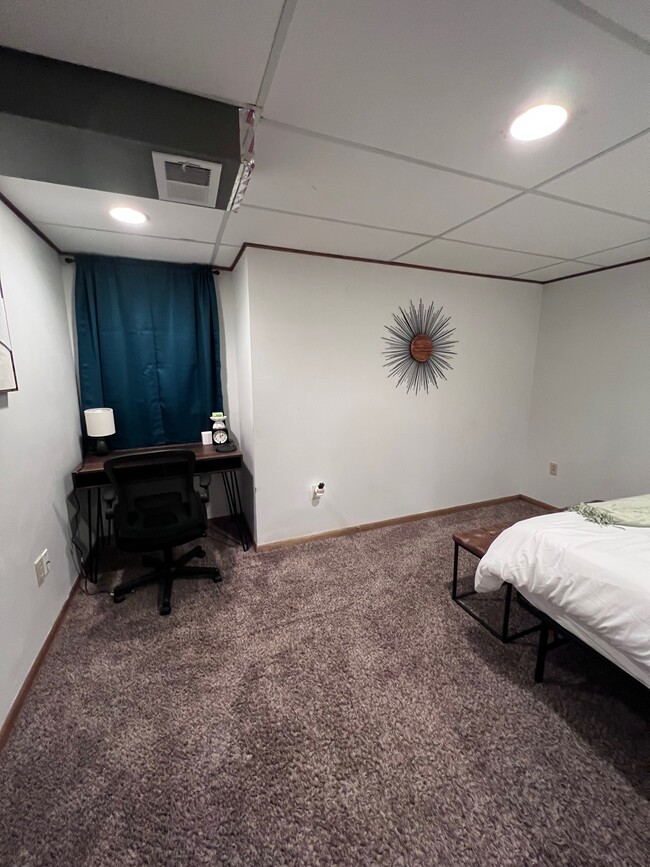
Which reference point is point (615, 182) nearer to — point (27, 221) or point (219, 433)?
point (219, 433)

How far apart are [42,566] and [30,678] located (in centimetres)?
51

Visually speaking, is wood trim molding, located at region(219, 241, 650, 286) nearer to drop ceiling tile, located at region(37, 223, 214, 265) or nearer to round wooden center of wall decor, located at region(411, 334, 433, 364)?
drop ceiling tile, located at region(37, 223, 214, 265)

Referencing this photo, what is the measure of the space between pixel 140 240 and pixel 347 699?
9.59 ft

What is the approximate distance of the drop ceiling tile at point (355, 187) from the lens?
1284 mm

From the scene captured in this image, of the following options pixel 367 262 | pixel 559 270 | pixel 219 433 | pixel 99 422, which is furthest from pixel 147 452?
pixel 559 270

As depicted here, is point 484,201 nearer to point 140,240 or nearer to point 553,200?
point 553,200

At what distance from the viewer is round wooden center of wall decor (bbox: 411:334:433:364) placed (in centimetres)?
294

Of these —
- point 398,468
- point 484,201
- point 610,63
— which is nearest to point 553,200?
point 484,201

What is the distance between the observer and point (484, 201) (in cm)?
166

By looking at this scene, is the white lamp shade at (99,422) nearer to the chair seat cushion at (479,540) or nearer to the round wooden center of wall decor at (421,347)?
the round wooden center of wall decor at (421,347)

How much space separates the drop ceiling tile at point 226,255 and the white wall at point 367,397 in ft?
0.56

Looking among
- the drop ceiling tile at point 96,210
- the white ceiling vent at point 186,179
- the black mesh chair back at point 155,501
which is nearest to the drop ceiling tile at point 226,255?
the drop ceiling tile at point 96,210

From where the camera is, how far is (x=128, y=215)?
1.82m

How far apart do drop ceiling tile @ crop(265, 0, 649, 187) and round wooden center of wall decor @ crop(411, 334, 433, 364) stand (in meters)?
1.65
